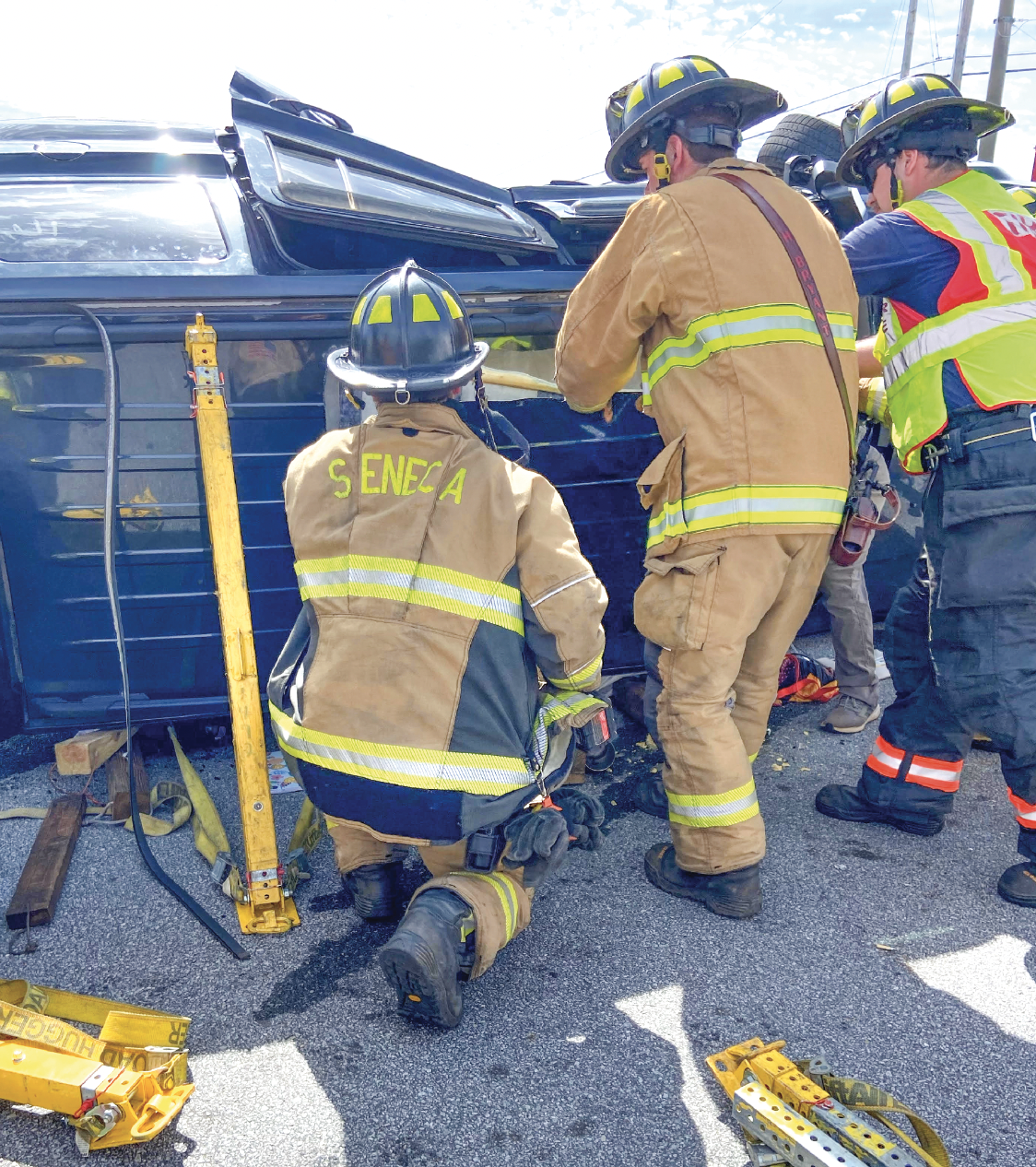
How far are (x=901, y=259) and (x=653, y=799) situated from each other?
1.68m

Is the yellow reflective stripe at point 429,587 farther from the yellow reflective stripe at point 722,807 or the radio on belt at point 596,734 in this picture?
the yellow reflective stripe at point 722,807

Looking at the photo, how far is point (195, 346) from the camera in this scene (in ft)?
7.70

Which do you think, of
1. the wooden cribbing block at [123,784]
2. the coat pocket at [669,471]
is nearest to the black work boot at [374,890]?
the wooden cribbing block at [123,784]

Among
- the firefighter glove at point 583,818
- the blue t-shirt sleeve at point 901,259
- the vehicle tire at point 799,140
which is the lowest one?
the firefighter glove at point 583,818

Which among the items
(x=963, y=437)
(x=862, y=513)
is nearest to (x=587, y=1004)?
(x=862, y=513)

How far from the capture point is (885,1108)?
5.36ft

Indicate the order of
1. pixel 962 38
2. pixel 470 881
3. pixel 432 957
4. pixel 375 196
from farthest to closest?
1. pixel 962 38
2. pixel 375 196
3. pixel 470 881
4. pixel 432 957

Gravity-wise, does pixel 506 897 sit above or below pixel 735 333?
below

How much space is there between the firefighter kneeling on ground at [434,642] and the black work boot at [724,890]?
1.42 ft

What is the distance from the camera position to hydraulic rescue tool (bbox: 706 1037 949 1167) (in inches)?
59.1

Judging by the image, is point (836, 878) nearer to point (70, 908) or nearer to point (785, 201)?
point (785, 201)

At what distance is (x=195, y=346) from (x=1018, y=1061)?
2.45 meters

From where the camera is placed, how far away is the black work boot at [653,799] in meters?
2.85

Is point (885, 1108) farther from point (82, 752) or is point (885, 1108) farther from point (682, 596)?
point (82, 752)
